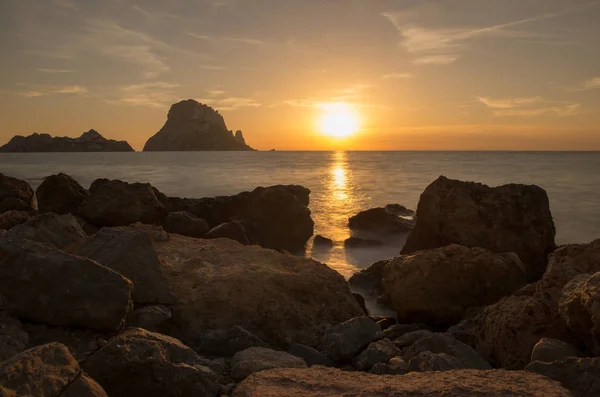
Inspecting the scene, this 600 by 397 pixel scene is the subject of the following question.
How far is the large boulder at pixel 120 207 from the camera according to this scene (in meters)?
11.9

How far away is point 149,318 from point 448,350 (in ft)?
9.27

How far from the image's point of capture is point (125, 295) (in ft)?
13.8

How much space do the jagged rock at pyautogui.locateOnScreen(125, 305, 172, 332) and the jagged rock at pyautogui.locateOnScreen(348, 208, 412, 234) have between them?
11.9 meters

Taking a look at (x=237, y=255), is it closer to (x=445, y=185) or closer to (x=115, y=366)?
(x=115, y=366)

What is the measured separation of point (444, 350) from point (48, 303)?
3.45 m

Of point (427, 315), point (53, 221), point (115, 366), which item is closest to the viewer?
point (115, 366)

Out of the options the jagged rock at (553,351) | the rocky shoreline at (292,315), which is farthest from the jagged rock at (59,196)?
the jagged rock at (553,351)

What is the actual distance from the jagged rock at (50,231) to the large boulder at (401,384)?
3.86 metres

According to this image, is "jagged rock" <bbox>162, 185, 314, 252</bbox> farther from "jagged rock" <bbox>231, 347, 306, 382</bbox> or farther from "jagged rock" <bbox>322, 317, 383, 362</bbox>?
"jagged rock" <bbox>231, 347, 306, 382</bbox>

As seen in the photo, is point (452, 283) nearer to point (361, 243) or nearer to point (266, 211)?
point (266, 211)

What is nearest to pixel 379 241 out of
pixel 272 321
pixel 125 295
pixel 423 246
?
pixel 423 246

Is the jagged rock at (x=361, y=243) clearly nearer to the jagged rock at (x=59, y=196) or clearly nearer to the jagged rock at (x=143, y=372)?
the jagged rock at (x=59, y=196)

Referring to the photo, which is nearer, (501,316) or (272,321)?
(501,316)

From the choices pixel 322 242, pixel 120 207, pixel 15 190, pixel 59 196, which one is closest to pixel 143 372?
pixel 120 207
